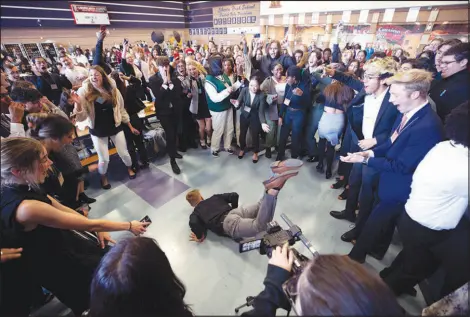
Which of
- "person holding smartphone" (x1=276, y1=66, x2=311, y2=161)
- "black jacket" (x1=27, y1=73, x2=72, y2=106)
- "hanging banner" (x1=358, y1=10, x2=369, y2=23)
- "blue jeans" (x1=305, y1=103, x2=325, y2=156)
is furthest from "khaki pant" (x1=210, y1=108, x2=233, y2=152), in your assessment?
"hanging banner" (x1=358, y1=10, x2=369, y2=23)

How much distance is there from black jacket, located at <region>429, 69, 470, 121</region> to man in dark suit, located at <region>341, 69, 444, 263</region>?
728mm

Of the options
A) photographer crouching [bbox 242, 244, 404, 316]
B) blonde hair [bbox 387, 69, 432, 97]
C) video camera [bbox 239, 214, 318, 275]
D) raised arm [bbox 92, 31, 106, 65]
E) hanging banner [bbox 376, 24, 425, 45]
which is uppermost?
hanging banner [bbox 376, 24, 425, 45]

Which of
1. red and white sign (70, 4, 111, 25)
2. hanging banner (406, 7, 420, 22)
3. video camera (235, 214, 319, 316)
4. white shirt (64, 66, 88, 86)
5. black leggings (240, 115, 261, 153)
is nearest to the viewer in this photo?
video camera (235, 214, 319, 316)

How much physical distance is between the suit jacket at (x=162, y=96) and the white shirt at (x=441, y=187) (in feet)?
10.1

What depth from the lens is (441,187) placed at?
123cm

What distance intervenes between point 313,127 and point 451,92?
1.66 m

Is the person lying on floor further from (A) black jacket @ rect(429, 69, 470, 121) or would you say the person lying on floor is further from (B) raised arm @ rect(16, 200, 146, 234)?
(A) black jacket @ rect(429, 69, 470, 121)

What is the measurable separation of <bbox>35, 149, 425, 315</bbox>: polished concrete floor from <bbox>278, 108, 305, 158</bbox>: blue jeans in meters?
0.37

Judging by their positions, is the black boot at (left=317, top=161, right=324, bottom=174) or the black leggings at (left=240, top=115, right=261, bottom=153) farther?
the black leggings at (left=240, top=115, right=261, bottom=153)

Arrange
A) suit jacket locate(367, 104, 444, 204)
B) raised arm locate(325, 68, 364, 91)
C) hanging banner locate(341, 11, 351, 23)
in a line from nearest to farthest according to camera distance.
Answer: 1. suit jacket locate(367, 104, 444, 204)
2. raised arm locate(325, 68, 364, 91)
3. hanging banner locate(341, 11, 351, 23)

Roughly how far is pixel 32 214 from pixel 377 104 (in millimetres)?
2711

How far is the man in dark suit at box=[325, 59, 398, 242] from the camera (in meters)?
1.94

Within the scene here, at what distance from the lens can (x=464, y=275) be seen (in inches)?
56.0

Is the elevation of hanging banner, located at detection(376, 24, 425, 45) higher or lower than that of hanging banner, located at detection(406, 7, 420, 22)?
lower
